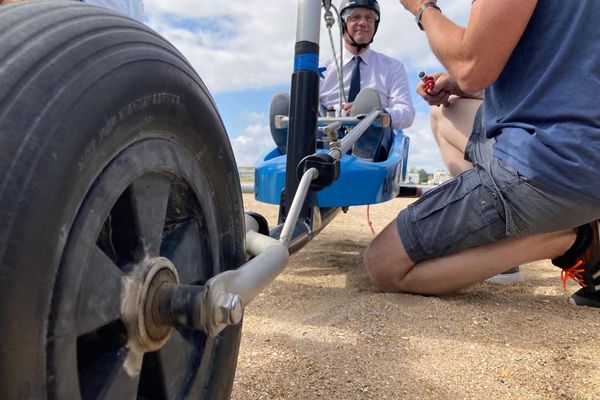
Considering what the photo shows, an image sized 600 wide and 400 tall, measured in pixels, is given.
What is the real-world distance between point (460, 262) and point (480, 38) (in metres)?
0.73

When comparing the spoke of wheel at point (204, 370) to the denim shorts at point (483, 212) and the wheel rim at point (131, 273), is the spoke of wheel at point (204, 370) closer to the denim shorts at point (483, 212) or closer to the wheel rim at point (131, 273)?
the wheel rim at point (131, 273)

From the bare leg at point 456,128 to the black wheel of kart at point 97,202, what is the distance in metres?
1.67

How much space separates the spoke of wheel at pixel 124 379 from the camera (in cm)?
59

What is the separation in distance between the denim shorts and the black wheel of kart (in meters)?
1.05

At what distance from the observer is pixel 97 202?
1.85 feet

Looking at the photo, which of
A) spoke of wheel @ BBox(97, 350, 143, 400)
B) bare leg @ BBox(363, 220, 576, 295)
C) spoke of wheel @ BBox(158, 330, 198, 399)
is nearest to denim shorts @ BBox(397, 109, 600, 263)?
bare leg @ BBox(363, 220, 576, 295)

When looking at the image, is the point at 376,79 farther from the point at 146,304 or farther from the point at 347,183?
the point at 146,304

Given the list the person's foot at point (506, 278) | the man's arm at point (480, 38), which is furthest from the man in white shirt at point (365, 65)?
the man's arm at point (480, 38)

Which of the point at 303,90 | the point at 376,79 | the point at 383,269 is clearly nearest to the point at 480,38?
the point at 303,90

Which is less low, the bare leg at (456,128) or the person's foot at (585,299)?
the bare leg at (456,128)

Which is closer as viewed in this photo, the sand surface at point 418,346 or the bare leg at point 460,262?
the sand surface at point 418,346

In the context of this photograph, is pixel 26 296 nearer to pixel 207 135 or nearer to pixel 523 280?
pixel 207 135

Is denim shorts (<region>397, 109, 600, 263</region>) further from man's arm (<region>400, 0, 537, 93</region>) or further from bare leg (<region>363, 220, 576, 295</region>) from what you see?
man's arm (<region>400, 0, 537, 93</region>)

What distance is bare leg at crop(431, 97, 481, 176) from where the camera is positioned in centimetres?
227
